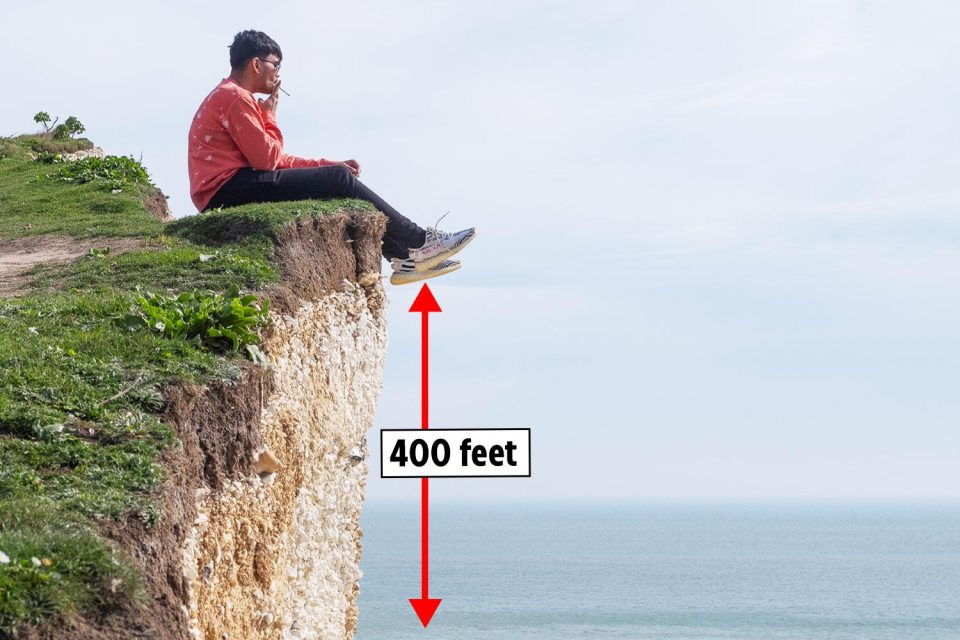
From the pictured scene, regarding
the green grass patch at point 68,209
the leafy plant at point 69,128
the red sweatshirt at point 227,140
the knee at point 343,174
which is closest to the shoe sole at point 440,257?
the knee at point 343,174

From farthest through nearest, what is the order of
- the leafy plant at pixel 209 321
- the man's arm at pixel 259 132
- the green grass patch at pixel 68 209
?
the green grass patch at pixel 68 209 → the man's arm at pixel 259 132 → the leafy plant at pixel 209 321

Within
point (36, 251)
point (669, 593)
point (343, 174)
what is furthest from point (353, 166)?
point (669, 593)

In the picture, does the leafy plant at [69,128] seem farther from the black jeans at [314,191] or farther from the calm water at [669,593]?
the calm water at [669,593]

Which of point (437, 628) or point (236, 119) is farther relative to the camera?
point (437, 628)

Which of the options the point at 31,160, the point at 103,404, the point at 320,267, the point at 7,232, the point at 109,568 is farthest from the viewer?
the point at 31,160

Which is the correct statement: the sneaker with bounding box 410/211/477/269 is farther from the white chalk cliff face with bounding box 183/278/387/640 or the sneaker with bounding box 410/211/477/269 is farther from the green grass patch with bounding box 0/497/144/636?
the green grass patch with bounding box 0/497/144/636

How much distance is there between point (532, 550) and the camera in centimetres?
16950

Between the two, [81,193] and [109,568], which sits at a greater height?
[81,193]

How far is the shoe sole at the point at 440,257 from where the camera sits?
12.5 meters

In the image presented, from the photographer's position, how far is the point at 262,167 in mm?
12297

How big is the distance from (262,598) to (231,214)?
15.6 feet

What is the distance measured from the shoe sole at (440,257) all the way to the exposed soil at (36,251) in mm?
3120

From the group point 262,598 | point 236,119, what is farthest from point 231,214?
point 262,598

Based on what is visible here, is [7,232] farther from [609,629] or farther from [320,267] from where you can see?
[609,629]
